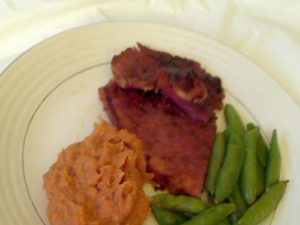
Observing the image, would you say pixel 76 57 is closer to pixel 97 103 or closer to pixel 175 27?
pixel 97 103

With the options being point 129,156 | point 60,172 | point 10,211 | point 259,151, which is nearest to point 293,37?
point 259,151

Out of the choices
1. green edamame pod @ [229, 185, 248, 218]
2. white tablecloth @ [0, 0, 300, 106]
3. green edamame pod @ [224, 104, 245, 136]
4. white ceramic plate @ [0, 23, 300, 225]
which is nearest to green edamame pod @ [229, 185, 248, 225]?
green edamame pod @ [229, 185, 248, 218]

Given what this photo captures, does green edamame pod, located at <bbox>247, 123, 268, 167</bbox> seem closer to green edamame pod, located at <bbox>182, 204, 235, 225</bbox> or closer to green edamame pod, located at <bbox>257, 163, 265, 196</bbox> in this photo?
green edamame pod, located at <bbox>257, 163, 265, 196</bbox>

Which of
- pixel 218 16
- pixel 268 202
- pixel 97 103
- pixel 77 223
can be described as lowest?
pixel 268 202

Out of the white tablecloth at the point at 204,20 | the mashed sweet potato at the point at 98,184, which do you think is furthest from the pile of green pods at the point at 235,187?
the white tablecloth at the point at 204,20

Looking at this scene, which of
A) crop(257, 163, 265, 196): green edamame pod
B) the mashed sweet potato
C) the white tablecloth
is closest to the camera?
the mashed sweet potato

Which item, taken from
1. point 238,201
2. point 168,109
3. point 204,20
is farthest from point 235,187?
point 204,20
